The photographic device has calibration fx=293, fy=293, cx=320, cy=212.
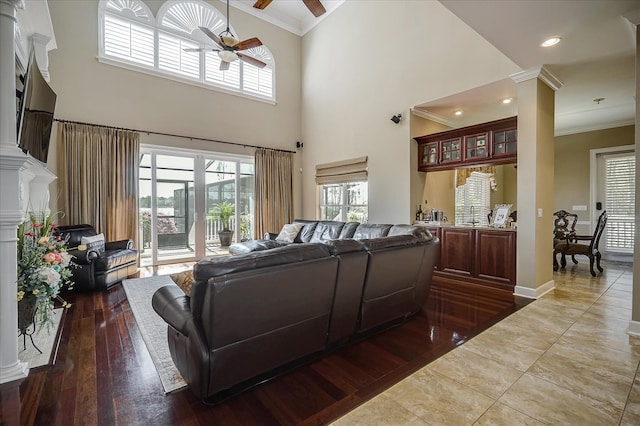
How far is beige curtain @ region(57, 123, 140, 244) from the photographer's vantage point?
4891 millimetres

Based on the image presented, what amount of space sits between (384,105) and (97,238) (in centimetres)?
530

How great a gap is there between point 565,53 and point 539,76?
44 cm

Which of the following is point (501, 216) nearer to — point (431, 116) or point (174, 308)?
point (431, 116)

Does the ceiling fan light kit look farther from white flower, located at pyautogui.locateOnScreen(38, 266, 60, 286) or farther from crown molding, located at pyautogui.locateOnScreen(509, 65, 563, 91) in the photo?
crown molding, located at pyautogui.locateOnScreen(509, 65, 563, 91)

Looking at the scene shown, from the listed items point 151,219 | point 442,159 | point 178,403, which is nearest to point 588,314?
point 442,159

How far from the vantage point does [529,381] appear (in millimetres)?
2014

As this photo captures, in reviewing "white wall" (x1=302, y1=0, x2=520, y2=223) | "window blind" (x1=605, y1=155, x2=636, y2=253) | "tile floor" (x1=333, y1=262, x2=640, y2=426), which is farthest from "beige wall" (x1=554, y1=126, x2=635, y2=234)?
"tile floor" (x1=333, y1=262, x2=640, y2=426)

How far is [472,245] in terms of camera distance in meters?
4.55

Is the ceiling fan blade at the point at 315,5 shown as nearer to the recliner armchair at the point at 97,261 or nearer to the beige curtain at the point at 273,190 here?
the beige curtain at the point at 273,190

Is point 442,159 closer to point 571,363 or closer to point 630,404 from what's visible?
point 571,363

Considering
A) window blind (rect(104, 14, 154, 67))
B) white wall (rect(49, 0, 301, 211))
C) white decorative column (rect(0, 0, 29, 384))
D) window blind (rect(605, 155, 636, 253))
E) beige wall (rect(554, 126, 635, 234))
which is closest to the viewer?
white decorative column (rect(0, 0, 29, 384))

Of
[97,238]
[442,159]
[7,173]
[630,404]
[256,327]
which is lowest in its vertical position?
[630,404]

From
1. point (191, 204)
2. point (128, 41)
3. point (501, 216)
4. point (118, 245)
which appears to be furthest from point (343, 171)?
point (128, 41)

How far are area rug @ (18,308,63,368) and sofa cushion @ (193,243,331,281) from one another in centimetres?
173
